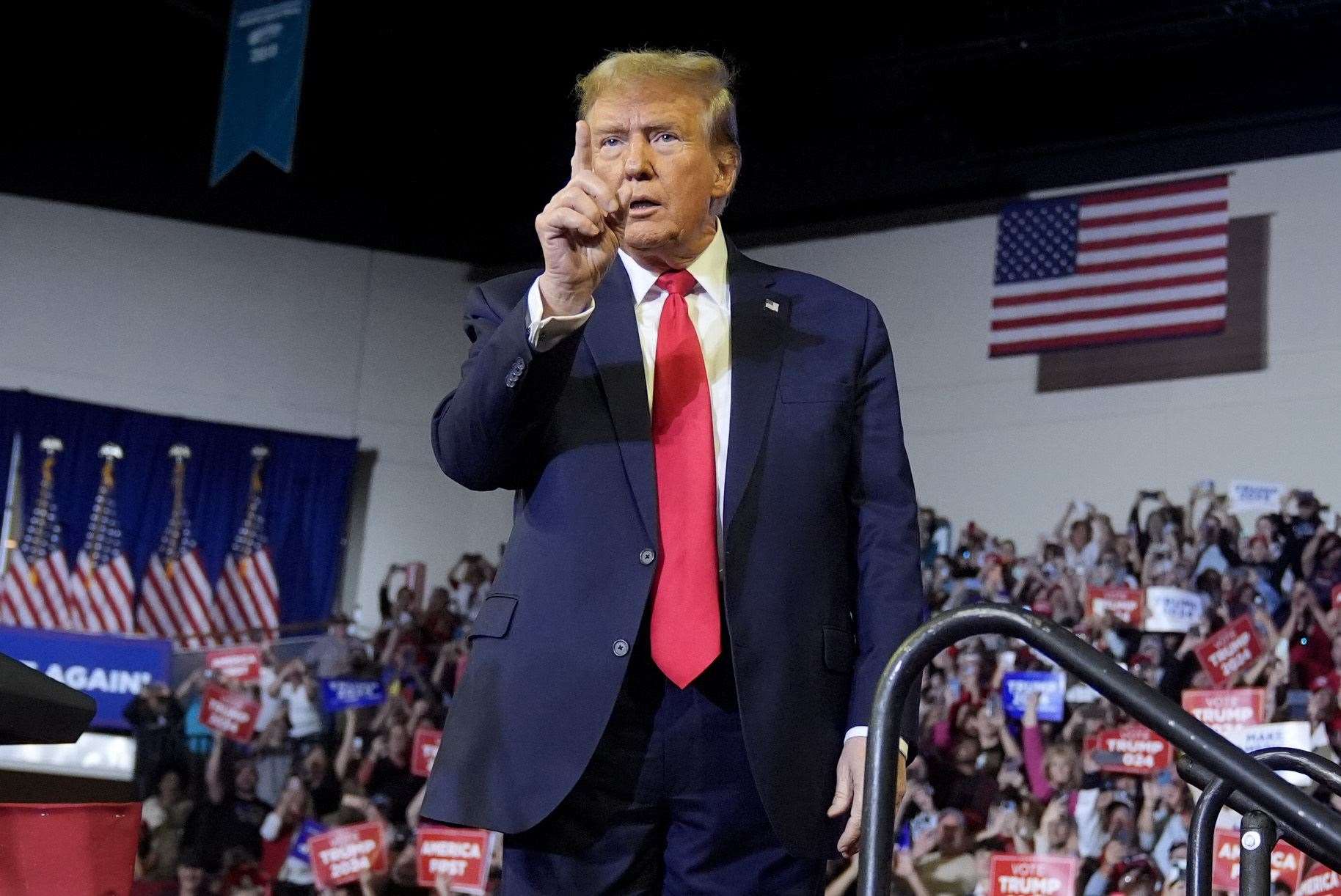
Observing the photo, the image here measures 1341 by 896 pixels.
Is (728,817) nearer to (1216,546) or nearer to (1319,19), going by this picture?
(1216,546)

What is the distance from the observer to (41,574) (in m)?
10.8

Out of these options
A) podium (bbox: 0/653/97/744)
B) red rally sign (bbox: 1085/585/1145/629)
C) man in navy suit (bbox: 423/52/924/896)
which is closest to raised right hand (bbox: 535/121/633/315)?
man in navy suit (bbox: 423/52/924/896)

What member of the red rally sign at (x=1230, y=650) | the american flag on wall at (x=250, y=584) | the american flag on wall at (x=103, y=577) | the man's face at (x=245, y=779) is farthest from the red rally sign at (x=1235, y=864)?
the american flag on wall at (x=103, y=577)

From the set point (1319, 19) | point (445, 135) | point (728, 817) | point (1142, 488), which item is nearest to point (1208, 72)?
point (1319, 19)

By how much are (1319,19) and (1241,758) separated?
7902mm

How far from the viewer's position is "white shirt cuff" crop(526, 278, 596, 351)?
1.73 metres

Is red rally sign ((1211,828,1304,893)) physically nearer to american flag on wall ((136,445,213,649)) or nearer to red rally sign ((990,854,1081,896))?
red rally sign ((990,854,1081,896))

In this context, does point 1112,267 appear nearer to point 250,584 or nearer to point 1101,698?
point 1101,698

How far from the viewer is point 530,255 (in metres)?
12.3

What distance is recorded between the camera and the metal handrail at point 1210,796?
72.9 inches

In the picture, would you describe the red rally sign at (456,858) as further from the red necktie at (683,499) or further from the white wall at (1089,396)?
the red necktie at (683,499)

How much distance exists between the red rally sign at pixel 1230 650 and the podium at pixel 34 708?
5.68 m

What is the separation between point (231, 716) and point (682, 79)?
7.41 m

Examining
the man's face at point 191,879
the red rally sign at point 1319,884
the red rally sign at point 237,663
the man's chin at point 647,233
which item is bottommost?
the man's face at point 191,879
